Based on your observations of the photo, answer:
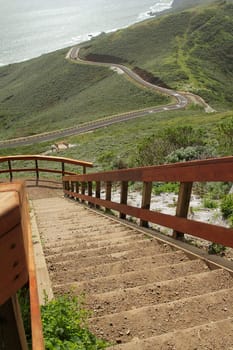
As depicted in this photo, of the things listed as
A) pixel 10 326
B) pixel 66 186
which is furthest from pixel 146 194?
pixel 66 186

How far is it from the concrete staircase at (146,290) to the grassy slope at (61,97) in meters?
47.8

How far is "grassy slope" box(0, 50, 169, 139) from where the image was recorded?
57.9m

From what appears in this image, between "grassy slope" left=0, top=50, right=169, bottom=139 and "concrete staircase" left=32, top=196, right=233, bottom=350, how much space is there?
4781 cm

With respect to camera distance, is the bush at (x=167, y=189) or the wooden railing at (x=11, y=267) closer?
the wooden railing at (x=11, y=267)

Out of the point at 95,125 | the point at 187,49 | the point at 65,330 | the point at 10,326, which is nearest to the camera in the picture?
the point at 10,326

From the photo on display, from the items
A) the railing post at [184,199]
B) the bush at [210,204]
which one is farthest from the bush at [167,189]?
the railing post at [184,199]

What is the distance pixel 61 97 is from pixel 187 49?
99.4 ft

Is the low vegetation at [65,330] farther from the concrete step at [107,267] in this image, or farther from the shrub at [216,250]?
the shrub at [216,250]

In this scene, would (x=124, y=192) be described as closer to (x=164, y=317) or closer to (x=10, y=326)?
(x=164, y=317)

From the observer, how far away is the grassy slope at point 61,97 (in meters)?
57.9

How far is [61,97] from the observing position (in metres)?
72.8

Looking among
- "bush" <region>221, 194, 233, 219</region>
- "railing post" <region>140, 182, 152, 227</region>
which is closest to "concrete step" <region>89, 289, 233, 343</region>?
"railing post" <region>140, 182, 152, 227</region>

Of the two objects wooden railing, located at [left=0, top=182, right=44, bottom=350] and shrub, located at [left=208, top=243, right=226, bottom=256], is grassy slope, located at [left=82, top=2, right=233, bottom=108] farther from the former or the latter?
wooden railing, located at [left=0, top=182, right=44, bottom=350]

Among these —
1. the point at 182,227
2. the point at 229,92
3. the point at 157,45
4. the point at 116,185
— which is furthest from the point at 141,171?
the point at 157,45
